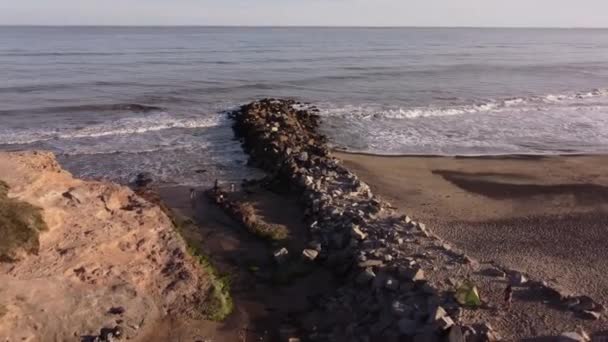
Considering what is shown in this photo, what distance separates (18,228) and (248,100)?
22.9 meters

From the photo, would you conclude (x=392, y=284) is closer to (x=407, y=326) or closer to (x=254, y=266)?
(x=407, y=326)

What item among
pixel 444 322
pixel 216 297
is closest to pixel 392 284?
pixel 444 322

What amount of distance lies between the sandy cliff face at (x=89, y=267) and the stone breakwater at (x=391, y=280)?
2562mm

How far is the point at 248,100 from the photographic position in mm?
31875

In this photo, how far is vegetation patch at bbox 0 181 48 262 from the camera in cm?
923

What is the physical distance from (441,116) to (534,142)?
20.5ft

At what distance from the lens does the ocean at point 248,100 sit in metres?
20.3

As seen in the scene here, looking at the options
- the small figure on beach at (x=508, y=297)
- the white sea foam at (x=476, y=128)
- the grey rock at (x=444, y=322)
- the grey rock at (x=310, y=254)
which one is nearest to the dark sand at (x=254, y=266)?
the grey rock at (x=310, y=254)

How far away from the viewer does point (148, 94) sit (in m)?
32.9

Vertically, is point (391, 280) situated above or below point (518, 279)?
below

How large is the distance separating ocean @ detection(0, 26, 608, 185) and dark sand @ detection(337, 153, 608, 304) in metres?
2.25

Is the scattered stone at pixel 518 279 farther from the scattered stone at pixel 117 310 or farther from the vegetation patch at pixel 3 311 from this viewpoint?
the vegetation patch at pixel 3 311

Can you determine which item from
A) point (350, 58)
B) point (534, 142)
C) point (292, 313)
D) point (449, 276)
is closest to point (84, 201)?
point (292, 313)

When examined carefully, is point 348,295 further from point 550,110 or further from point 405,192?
point 550,110
